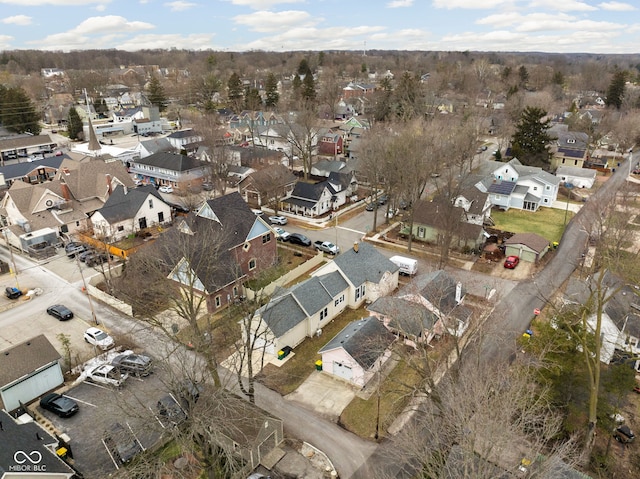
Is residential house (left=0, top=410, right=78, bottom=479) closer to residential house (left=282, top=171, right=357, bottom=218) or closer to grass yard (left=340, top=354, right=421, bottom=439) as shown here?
grass yard (left=340, top=354, right=421, bottom=439)

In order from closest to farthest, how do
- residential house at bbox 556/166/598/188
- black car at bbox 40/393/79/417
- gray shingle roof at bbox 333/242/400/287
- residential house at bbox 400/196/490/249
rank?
1. black car at bbox 40/393/79/417
2. gray shingle roof at bbox 333/242/400/287
3. residential house at bbox 400/196/490/249
4. residential house at bbox 556/166/598/188

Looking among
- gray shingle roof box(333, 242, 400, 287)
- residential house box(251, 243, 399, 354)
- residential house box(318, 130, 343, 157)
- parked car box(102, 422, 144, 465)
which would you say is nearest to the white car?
parked car box(102, 422, 144, 465)

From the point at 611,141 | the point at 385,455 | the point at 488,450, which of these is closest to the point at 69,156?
the point at 385,455

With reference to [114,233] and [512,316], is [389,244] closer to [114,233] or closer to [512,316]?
[512,316]

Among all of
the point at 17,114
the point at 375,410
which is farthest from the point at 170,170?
the point at 17,114

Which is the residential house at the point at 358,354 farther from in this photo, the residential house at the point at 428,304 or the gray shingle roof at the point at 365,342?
the residential house at the point at 428,304

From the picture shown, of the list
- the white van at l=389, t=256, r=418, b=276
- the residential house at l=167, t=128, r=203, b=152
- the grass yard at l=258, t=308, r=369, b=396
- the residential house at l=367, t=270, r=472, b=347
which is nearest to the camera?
the residential house at l=367, t=270, r=472, b=347

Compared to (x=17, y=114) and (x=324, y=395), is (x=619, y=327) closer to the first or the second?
(x=324, y=395)

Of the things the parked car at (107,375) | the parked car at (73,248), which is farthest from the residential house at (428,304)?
the parked car at (73,248)
